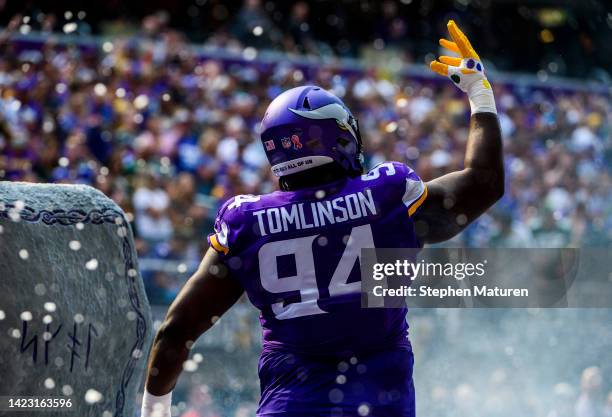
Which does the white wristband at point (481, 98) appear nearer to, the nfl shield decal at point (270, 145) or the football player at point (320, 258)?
the football player at point (320, 258)

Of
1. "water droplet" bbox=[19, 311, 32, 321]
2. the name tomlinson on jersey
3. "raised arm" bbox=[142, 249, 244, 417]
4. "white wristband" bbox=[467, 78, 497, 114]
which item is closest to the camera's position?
the name tomlinson on jersey

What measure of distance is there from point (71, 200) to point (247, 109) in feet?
24.3

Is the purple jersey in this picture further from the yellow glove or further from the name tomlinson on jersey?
the yellow glove

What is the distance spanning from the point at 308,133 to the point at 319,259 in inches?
17.2

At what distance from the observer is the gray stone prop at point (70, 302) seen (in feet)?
11.0

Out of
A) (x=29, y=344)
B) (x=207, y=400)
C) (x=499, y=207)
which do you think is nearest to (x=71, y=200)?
(x=29, y=344)

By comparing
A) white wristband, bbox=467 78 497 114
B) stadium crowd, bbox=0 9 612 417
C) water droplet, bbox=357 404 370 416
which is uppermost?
stadium crowd, bbox=0 9 612 417

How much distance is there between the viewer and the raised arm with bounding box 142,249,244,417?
2.93 metres

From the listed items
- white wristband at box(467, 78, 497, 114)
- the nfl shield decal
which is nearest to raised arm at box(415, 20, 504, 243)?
white wristband at box(467, 78, 497, 114)

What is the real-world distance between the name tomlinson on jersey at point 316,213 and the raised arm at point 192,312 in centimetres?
23

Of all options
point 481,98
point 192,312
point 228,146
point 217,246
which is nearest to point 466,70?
point 481,98

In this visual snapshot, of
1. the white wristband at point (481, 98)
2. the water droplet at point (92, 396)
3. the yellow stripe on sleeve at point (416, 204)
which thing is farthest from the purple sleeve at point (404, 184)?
the water droplet at point (92, 396)

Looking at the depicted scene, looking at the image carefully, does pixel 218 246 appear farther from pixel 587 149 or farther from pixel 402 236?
pixel 587 149

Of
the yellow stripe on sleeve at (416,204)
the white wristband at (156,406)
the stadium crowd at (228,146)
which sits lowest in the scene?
the white wristband at (156,406)
